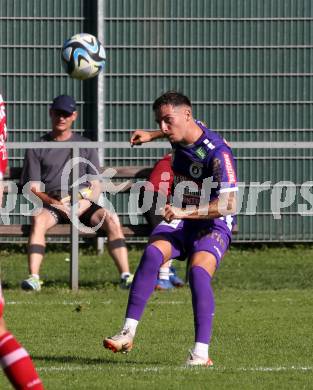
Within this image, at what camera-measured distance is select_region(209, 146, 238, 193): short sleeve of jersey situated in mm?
8539

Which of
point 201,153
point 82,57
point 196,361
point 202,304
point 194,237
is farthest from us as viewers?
point 82,57

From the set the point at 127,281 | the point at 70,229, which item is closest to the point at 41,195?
the point at 70,229

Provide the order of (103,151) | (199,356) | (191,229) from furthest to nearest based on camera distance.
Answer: (103,151) → (191,229) → (199,356)

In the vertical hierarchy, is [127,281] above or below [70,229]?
below

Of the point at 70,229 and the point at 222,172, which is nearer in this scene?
the point at 222,172

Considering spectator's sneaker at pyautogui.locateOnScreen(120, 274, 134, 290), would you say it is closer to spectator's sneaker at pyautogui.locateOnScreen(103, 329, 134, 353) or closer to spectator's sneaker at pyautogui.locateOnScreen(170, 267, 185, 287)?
spectator's sneaker at pyautogui.locateOnScreen(170, 267, 185, 287)

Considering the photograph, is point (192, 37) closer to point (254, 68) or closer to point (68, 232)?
point (254, 68)

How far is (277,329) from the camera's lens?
411 inches

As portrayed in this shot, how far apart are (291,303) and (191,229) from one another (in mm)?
3759

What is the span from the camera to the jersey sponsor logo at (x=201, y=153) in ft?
28.3

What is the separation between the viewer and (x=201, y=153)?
8633 mm

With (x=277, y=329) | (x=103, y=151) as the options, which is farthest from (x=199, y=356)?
(x=103, y=151)

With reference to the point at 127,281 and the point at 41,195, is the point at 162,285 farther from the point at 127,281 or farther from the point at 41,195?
the point at 41,195

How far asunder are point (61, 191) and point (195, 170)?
16.9 feet
